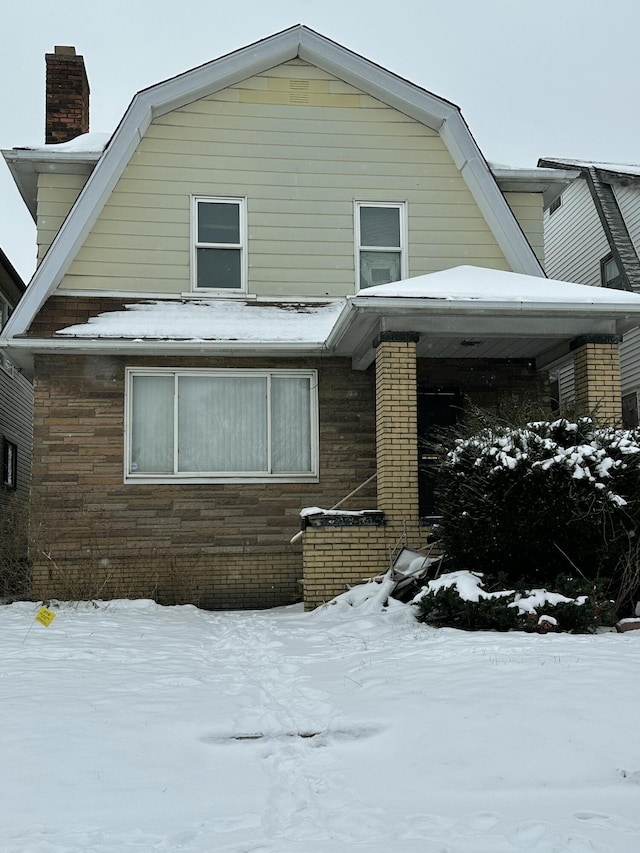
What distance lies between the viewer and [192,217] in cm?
1371

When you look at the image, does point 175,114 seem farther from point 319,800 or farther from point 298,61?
point 319,800

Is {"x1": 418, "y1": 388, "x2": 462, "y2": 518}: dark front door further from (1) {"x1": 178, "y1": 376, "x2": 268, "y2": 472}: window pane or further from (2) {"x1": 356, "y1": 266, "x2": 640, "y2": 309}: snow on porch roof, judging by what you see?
(1) {"x1": 178, "y1": 376, "x2": 268, "y2": 472}: window pane

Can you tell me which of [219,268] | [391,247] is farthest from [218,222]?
[391,247]

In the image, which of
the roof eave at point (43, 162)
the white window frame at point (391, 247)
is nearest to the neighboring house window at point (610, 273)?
the white window frame at point (391, 247)

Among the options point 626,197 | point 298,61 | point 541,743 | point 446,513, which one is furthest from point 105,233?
point 626,197

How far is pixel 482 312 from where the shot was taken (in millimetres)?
11117

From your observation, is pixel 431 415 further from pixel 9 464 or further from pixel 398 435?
pixel 9 464

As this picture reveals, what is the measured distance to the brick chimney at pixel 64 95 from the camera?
51.5 feet

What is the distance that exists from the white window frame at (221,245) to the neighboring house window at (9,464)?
8.61 m

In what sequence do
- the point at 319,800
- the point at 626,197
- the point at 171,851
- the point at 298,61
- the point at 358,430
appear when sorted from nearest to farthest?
the point at 171,851
the point at 319,800
the point at 358,430
the point at 298,61
the point at 626,197

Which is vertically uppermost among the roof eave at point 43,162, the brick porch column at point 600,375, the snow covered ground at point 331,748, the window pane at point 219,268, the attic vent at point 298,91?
the attic vent at point 298,91

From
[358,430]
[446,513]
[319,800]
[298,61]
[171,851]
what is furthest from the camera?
[298,61]

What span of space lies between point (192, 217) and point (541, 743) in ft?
34.8

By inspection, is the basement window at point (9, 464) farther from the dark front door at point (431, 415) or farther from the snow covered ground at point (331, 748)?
the snow covered ground at point (331, 748)
